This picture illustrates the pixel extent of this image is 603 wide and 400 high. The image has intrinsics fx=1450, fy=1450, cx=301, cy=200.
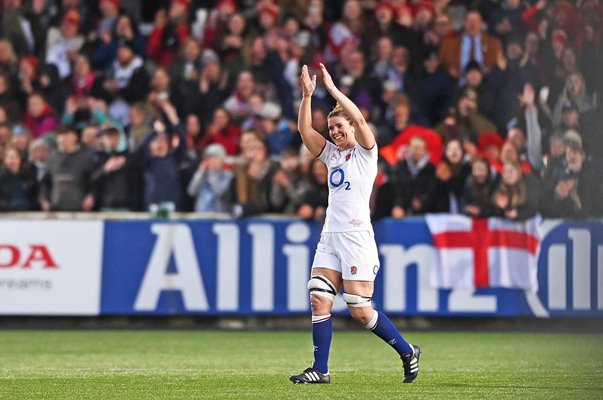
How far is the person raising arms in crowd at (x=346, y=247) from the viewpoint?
1112 cm

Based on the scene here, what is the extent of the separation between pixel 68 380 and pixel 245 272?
6.59 meters

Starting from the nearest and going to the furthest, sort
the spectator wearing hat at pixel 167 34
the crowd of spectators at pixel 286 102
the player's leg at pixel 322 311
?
Answer: the player's leg at pixel 322 311, the crowd of spectators at pixel 286 102, the spectator wearing hat at pixel 167 34

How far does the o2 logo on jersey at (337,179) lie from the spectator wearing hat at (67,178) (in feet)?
25.1

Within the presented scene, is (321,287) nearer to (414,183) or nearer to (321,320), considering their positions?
(321,320)

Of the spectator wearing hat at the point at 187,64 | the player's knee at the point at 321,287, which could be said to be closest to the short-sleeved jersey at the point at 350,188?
the player's knee at the point at 321,287

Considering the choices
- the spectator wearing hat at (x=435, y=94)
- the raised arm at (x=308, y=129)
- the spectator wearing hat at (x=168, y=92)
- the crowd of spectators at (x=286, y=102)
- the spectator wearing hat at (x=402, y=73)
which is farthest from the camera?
the spectator wearing hat at (x=168, y=92)

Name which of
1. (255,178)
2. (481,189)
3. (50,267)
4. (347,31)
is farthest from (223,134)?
(481,189)

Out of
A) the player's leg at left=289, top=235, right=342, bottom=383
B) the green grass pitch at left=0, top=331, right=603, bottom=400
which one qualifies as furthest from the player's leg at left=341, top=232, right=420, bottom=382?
the green grass pitch at left=0, top=331, right=603, bottom=400

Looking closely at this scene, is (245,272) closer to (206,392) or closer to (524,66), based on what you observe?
(524,66)

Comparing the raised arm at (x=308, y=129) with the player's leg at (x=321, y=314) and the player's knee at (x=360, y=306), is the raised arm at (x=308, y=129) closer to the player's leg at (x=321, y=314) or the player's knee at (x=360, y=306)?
the player's leg at (x=321, y=314)

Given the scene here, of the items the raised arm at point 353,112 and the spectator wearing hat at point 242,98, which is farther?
the spectator wearing hat at point 242,98

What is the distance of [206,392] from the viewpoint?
1027cm

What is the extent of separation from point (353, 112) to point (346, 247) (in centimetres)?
107

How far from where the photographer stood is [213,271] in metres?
17.9
